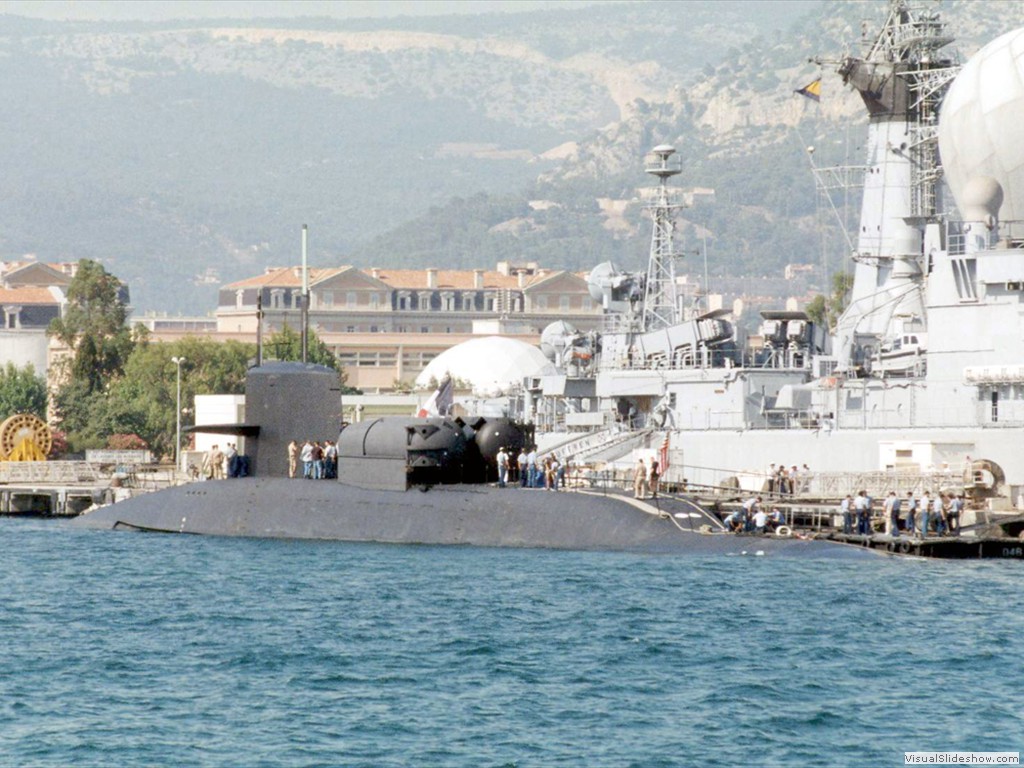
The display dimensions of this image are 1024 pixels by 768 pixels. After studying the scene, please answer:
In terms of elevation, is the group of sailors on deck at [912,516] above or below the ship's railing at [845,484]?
below

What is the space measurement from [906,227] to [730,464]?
386 inches

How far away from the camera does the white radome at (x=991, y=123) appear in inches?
1881

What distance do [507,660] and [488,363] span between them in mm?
77972

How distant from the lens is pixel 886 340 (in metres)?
53.5

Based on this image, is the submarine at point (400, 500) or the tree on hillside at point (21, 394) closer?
the submarine at point (400, 500)

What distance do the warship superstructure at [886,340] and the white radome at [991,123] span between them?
0.05 meters

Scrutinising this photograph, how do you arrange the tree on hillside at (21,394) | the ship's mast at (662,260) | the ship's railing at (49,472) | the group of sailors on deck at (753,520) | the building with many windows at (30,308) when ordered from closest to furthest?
the group of sailors on deck at (753,520) → the ship's mast at (662,260) → the ship's railing at (49,472) → the tree on hillside at (21,394) → the building with many windows at (30,308)

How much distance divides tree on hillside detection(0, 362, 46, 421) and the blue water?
49.6m

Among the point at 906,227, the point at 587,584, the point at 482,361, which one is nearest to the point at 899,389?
the point at 906,227

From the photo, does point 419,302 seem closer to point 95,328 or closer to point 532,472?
point 95,328

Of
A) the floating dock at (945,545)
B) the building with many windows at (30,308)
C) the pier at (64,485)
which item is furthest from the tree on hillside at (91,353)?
the floating dock at (945,545)

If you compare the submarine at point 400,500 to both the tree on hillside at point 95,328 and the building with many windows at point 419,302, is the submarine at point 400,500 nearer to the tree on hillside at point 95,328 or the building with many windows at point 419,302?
the tree on hillside at point 95,328

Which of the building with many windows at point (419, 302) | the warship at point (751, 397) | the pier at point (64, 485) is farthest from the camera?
the building with many windows at point (419, 302)

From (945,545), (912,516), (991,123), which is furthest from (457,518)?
(991,123)
